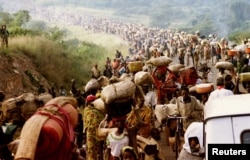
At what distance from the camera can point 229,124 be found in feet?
12.4

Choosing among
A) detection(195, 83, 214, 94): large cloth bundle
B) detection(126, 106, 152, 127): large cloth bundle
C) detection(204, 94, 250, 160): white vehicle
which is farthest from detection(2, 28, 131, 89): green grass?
detection(204, 94, 250, 160): white vehicle

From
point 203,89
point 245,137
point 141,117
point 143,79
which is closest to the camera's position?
point 245,137

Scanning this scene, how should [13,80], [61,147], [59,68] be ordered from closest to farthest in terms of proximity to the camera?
[61,147], [13,80], [59,68]

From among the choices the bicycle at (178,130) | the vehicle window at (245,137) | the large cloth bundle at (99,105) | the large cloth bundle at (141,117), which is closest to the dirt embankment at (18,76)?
the large cloth bundle at (99,105)

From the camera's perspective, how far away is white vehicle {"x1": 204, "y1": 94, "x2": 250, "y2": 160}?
3.70 meters

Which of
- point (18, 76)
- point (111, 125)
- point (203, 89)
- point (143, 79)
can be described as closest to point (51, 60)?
point (18, 76)

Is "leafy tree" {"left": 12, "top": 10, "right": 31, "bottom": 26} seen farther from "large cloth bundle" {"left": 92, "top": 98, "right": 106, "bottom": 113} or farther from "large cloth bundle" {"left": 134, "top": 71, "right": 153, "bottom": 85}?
"large cloth bundle" {"left": 92, "top": 98, "right": 106, "bottom": 113}

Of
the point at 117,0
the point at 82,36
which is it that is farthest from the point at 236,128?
the point at 117,0

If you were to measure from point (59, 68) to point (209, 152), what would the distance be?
24923 millimetres

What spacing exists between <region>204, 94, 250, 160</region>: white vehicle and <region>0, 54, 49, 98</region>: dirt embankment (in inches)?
660

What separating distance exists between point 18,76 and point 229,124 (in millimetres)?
19649

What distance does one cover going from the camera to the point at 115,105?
7824 millimetres

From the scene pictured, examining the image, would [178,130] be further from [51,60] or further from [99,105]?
[51,60]

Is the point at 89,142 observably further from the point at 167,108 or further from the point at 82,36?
the point at 82,36
